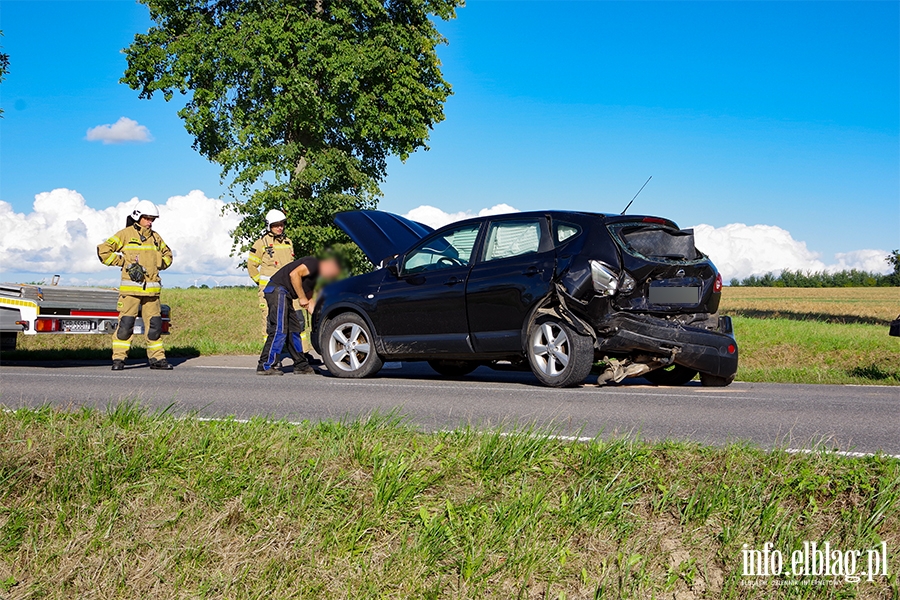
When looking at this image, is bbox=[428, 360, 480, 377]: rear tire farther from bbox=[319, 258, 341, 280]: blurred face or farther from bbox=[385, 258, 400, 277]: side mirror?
bbox=[319, 258, 341, 280]: blurred face

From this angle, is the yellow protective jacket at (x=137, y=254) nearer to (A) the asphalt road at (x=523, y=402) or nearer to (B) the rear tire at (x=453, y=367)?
(A) the asphalt road at (x=523, y=402)

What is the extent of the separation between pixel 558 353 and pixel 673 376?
1988mm

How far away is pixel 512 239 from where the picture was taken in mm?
9375

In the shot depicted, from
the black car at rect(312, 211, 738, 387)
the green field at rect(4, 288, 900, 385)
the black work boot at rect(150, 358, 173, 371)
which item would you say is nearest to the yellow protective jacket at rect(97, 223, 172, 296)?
the black work boot at rect(150, 358, 173, 371)

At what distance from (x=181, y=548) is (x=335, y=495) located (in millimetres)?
735

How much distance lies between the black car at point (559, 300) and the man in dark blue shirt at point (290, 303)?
46.2 inches

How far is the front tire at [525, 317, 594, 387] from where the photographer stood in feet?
28.4

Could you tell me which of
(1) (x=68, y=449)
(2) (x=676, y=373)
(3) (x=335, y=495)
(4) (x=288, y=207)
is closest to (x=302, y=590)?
(3) (x=335, y=495)

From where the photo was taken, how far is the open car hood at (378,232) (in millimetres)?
10711

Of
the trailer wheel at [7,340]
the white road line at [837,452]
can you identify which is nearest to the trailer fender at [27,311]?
the trailer wheel at [7,340]

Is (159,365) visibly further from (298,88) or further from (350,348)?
(298,88)

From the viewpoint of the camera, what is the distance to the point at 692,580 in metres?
3.73

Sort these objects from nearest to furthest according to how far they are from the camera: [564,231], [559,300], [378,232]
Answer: [559,300] < [564,231] < [378,232]

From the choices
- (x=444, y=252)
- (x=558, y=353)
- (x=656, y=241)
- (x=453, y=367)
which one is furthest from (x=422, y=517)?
(x=453, y=367)
